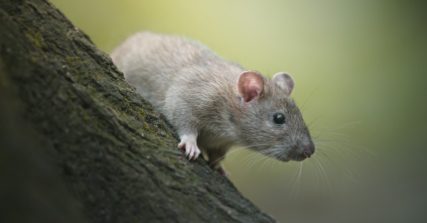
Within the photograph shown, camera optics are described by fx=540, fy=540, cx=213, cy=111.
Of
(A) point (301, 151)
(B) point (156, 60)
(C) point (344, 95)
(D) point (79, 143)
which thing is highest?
(C) point (344, 95)

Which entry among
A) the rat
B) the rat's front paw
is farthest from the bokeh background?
the rat's front paw

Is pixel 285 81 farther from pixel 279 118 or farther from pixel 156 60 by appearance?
pixel 156 60

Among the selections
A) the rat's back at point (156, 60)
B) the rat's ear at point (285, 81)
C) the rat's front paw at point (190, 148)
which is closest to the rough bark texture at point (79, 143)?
the rat's front paw at point (190, 148)

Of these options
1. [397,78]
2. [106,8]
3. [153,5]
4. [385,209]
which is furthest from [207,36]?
[385,209]

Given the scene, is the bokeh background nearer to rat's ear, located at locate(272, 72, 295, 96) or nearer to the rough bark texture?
rat's ear, located at locate(272, 72, 295, 96)

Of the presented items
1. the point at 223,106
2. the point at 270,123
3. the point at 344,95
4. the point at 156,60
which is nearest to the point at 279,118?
the point at 270,123

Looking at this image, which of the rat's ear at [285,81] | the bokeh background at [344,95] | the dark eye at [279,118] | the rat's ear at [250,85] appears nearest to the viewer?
the rat's ear at [250,85]

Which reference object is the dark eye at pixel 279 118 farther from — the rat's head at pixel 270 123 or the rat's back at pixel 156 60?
the rat's back at pixel 156 60
